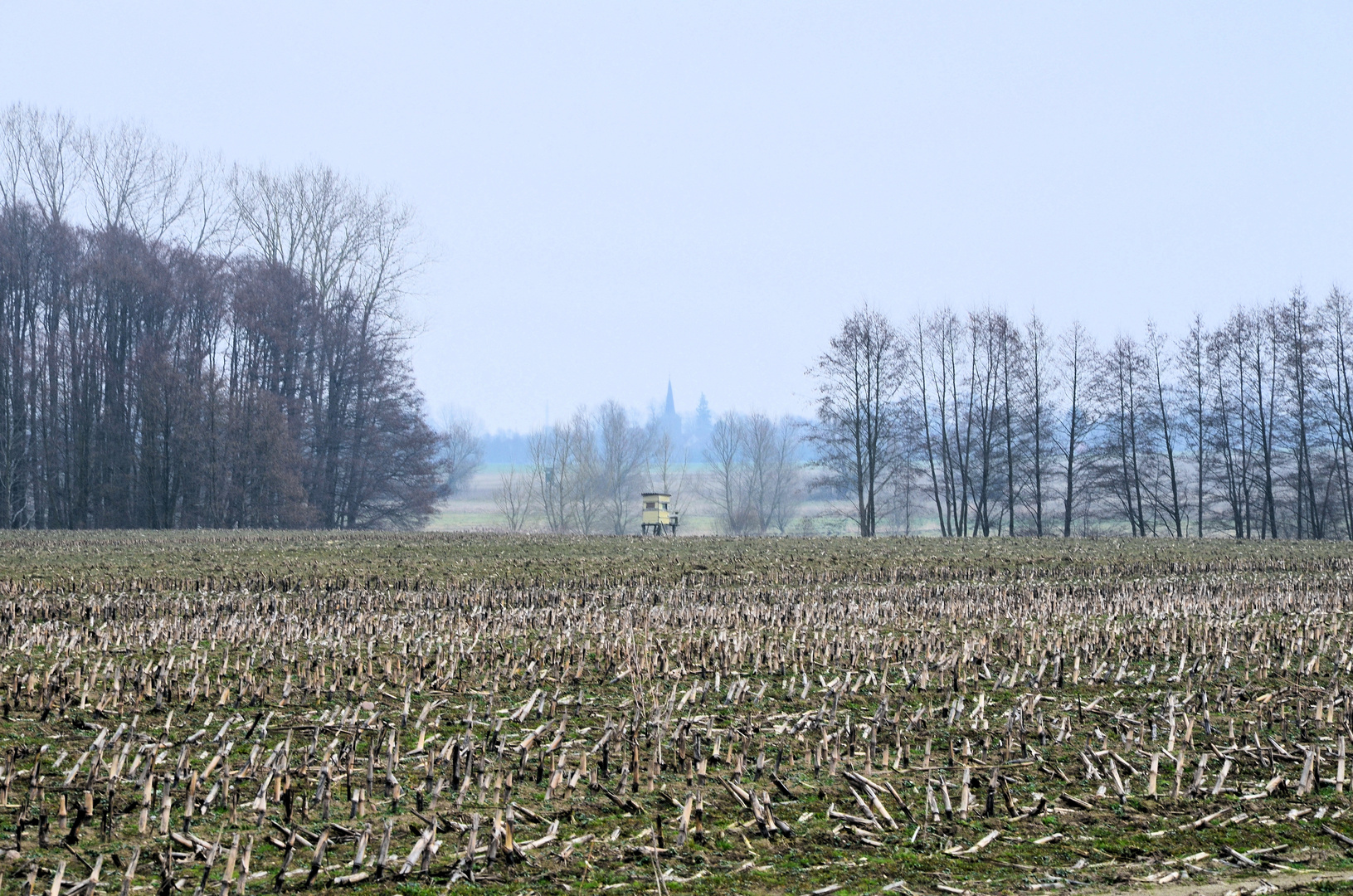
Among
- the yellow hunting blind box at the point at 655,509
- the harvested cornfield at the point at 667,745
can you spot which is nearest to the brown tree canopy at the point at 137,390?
the yellow hunting blind box at the point at 655,509

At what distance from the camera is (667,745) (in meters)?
7.21

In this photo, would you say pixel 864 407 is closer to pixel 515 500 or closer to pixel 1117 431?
pixel 1117 431

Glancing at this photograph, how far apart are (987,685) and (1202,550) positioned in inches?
964

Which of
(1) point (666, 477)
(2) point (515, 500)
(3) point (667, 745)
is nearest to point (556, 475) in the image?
(2) point (515, 500)

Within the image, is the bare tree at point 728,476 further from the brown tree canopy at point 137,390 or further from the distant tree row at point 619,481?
the brown tree canopy at point 137,390

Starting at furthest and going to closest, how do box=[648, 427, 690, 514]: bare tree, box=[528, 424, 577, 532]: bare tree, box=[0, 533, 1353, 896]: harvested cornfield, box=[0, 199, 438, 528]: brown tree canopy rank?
box=[648, 427, 690, 514]: bare tree, box=[528, 424, 577, 532]: bare tree, box=[0, 199, 438, 528]: brown tree canopy, box=[0, 533, 1353, 896]: harvested cornfield

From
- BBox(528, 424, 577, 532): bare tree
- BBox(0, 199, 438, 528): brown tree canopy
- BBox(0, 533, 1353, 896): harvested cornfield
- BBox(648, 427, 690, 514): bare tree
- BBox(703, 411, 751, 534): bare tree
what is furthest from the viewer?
BBox(648, 427, 690, 514): bare tree

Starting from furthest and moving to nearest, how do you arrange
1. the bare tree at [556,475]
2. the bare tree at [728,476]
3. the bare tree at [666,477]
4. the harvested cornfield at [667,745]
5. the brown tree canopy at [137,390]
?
1. the bare tree at [666,477]
2. the bare tree at [728,476]
3. the bare tree at [556,475]
4. the brown tree canopy at [137,390]
5. the harvested cornfield at [667,745]

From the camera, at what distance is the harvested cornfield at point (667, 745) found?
200 inches

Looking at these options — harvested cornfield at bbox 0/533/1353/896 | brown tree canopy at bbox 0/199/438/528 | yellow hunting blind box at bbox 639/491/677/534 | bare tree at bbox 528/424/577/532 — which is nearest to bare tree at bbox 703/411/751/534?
bare tree at bbox 528/424/577/532

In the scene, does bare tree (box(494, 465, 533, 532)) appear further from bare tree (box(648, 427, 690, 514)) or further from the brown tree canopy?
the brown tree canopy

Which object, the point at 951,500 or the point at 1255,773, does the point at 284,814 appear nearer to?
the point at 1255,773

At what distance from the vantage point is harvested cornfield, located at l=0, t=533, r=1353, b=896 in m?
5.09

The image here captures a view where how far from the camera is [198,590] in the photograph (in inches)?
698
